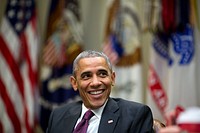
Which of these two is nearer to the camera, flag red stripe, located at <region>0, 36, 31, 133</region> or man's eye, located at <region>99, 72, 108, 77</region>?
man's eye, located at <region>99, 72, 108, 77</region>

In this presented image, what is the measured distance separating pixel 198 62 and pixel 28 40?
5.86 feet

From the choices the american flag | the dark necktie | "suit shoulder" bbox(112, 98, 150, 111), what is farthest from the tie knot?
the american flag

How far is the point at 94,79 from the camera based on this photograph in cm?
249

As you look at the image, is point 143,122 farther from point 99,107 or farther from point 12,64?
point 12,64

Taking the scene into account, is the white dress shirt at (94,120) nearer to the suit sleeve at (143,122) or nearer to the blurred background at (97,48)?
the suit sleeve at (143,122)

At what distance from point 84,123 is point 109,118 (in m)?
0.14

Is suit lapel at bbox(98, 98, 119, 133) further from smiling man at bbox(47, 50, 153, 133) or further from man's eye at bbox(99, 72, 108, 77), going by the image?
man's eye at bbox(99, 72, 108, 77)

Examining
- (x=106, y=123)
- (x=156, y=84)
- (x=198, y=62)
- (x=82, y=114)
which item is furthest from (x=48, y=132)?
(x=198, y=62)

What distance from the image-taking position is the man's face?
248 centimetres

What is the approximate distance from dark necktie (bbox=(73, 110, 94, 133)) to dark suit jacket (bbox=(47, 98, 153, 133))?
51 millimetres

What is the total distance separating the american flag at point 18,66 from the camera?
15.6 feet

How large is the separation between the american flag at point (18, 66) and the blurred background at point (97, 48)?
0.01 meters

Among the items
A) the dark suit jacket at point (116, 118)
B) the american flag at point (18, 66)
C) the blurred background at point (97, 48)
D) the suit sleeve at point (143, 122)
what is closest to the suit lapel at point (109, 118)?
the dark suit jacket at point (116, 118)

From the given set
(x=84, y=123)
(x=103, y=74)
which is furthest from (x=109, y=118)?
(x=103, y=74)
